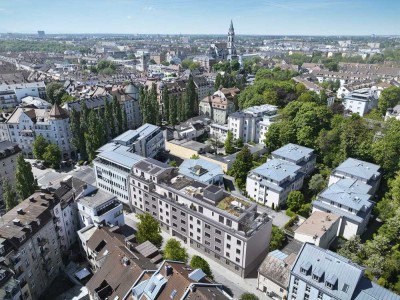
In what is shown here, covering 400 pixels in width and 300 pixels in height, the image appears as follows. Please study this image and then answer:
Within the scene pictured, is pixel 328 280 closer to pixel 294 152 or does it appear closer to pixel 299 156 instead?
pixel 299 156

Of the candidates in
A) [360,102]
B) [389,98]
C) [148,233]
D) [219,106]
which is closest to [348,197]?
[148,233]

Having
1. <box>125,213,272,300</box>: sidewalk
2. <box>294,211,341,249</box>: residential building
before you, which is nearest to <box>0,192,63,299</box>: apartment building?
<box>125,213,272,300</box>: sidewalk

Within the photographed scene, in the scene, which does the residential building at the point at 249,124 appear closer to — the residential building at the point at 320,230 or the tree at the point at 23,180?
the residential building at the point at 320,230

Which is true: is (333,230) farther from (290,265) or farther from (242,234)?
(242,234)

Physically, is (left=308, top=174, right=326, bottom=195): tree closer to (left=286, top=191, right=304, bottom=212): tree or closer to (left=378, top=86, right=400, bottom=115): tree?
(left=286, top=191, right=304, bottom=212): tree

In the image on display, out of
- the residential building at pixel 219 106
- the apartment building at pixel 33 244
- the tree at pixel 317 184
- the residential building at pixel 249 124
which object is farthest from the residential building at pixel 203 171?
the residential building at pixel 219 106
